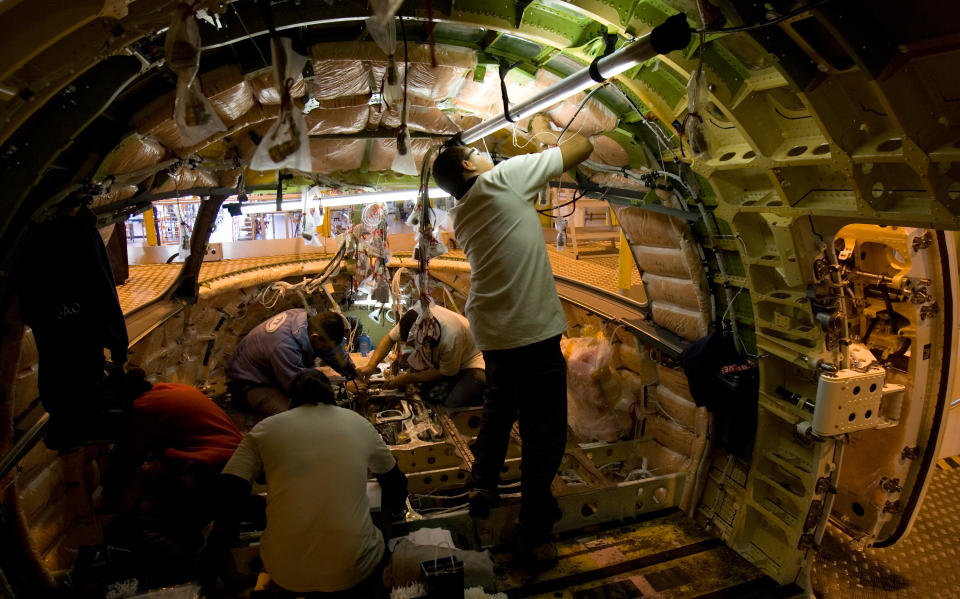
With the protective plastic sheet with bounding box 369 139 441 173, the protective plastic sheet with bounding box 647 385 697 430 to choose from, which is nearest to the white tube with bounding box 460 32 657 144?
the protective plastic sheet with bounding box 369 139 441 173

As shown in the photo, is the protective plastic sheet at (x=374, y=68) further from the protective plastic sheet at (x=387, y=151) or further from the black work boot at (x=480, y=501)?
the black work boot at (x=480, y=501)

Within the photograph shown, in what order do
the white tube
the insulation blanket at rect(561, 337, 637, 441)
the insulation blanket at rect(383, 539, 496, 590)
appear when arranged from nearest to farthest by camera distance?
the white tube < the insulation blanket at rect(383, 539, 496, 590) < the insulation blanket at rect(561, 337, 637, 441)

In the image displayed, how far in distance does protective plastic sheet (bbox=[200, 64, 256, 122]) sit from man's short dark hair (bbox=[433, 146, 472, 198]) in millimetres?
1172

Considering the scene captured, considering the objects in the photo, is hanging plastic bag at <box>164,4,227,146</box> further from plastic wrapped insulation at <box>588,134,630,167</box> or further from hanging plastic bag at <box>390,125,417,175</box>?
plastic wrapped insulation at <box>588,134,630,167</box>

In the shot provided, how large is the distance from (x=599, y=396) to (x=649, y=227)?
198cm

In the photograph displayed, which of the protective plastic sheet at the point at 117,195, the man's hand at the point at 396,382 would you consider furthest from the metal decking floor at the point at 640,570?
the protective plastic sheet at the point at 117,195

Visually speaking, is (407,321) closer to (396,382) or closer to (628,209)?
(396,382)

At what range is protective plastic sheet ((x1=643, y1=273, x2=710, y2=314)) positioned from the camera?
13.4 ft

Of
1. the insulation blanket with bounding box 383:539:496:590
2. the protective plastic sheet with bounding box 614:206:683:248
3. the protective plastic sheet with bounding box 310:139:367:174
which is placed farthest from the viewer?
the protective plastic sheet with bounding box 310:139:367:174

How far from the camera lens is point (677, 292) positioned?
4.36 m

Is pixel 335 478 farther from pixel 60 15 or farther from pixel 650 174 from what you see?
pixel 650 174

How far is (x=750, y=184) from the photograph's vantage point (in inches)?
130

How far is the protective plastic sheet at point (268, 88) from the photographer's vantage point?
10.6 feet

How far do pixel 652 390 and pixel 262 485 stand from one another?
3518 millimetres
